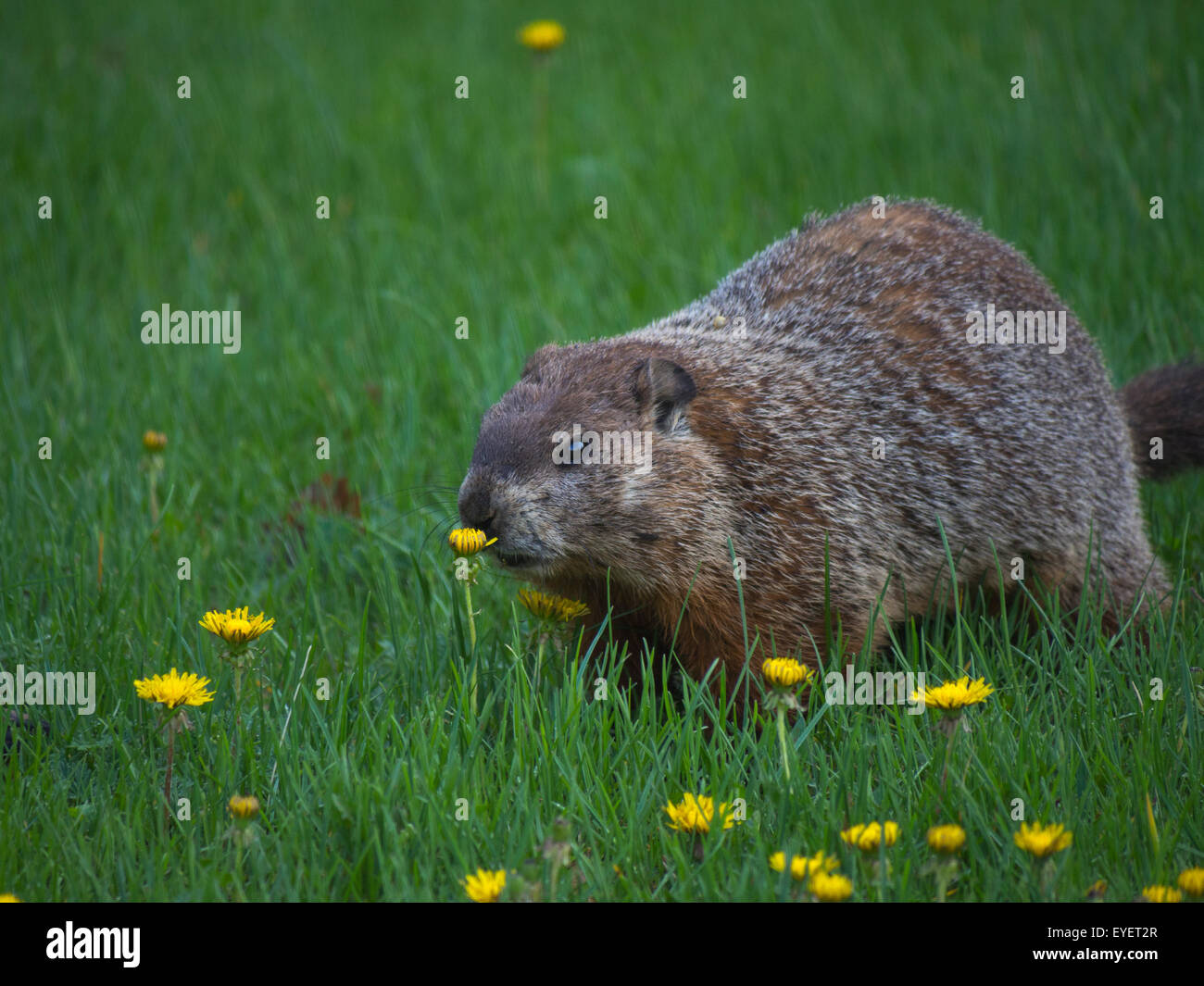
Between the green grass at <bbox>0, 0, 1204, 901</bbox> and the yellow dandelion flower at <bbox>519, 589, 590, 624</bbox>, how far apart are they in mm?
216

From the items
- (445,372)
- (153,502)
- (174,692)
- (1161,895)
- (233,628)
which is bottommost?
(1161,895)

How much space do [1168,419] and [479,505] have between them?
3097mm

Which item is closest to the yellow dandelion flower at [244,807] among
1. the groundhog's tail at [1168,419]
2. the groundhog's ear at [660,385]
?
the groundhog's ear at [660,385]

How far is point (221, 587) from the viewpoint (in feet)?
15.8

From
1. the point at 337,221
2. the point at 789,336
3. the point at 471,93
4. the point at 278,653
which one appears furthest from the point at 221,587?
the point at 471,93

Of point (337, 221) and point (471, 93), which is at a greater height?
point (471, 93)

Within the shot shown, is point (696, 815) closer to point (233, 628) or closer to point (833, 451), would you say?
point (233, 628)

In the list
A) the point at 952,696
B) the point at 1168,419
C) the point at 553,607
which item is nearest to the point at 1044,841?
the point at 952,696

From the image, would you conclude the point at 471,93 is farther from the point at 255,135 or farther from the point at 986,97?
the point at 986,97

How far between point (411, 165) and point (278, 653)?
5.06m

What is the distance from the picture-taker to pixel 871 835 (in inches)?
107

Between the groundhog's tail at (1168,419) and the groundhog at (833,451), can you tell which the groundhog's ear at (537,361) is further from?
the groundhog's tail at (1168,419)

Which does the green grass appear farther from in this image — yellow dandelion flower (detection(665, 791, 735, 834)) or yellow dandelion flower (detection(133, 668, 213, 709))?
yellow dandelion flower (detection(133, 668, 213, 709))

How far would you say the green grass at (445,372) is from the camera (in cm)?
312
